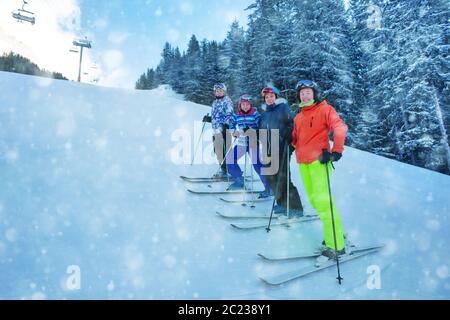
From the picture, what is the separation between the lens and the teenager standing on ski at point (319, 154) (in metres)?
3.11

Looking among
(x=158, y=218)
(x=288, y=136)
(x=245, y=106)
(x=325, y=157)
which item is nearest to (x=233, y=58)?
(x=245, y=106)

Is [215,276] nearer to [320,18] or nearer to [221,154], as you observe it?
[221,154]

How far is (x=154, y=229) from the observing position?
355 cm

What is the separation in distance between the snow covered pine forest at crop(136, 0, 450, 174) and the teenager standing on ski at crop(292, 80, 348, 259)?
12.5m

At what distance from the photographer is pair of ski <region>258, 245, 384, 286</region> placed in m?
2.71

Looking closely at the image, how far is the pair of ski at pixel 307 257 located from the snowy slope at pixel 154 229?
0.19 ft

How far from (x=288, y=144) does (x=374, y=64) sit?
14534 millimetres

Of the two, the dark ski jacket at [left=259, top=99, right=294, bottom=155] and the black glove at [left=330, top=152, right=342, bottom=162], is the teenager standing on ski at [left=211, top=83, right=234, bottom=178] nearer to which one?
the dark ski jacket at [left=259, top=99, right=294, bottom=155]

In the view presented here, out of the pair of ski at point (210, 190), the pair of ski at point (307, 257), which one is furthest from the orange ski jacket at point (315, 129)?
the pair of ski at point (210, 190)

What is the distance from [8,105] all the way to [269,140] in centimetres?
620

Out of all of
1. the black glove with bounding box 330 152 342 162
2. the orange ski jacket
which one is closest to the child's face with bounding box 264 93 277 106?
the orange ski jacket

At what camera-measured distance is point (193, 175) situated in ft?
19.6

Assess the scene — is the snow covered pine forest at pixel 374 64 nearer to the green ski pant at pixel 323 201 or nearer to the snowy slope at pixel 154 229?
the snowy slope at pixel 154 229
